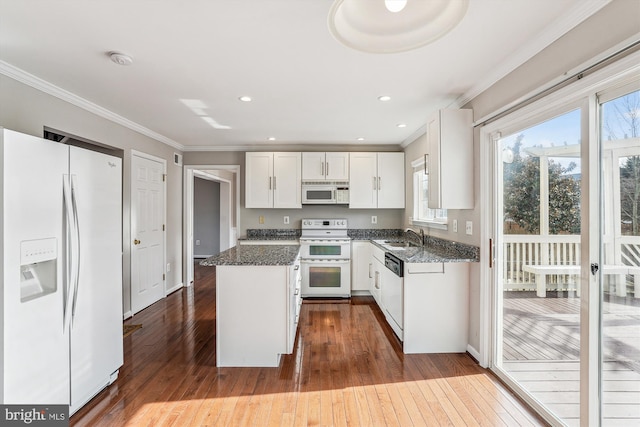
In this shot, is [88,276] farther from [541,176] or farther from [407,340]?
[541,176]

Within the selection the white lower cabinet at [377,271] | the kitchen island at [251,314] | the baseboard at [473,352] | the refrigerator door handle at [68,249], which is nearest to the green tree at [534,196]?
the baseboard at [473,352]

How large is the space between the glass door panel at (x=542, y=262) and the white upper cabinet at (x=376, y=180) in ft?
7.77

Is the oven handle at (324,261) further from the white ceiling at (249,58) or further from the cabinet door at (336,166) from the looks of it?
the white ceiling at (249,58)

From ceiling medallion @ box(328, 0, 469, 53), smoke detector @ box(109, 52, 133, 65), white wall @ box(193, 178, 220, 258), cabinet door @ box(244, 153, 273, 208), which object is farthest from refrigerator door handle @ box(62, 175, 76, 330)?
white wall @ box(193, 178, 220, 258)

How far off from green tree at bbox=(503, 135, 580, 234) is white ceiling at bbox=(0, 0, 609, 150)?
0.70m

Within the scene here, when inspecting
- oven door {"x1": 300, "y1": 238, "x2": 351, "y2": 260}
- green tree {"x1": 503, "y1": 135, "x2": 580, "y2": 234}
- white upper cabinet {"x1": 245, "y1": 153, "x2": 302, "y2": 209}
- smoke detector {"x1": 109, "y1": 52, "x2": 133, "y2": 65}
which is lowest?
oven door {"x1": 300, "y1": 238, "x2": 351, "y2": 260}

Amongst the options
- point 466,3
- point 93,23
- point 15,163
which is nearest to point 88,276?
point 15,163

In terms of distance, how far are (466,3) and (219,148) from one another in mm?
4664

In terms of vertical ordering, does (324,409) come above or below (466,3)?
below

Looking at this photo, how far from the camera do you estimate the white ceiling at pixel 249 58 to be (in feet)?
5.30

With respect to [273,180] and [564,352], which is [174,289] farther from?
[564,352]

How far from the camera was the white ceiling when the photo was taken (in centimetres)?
162

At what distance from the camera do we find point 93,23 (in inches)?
67.6

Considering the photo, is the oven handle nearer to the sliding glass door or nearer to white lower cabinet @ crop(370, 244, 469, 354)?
white lower cabinet @ crop(370, 244, 469, 354)
